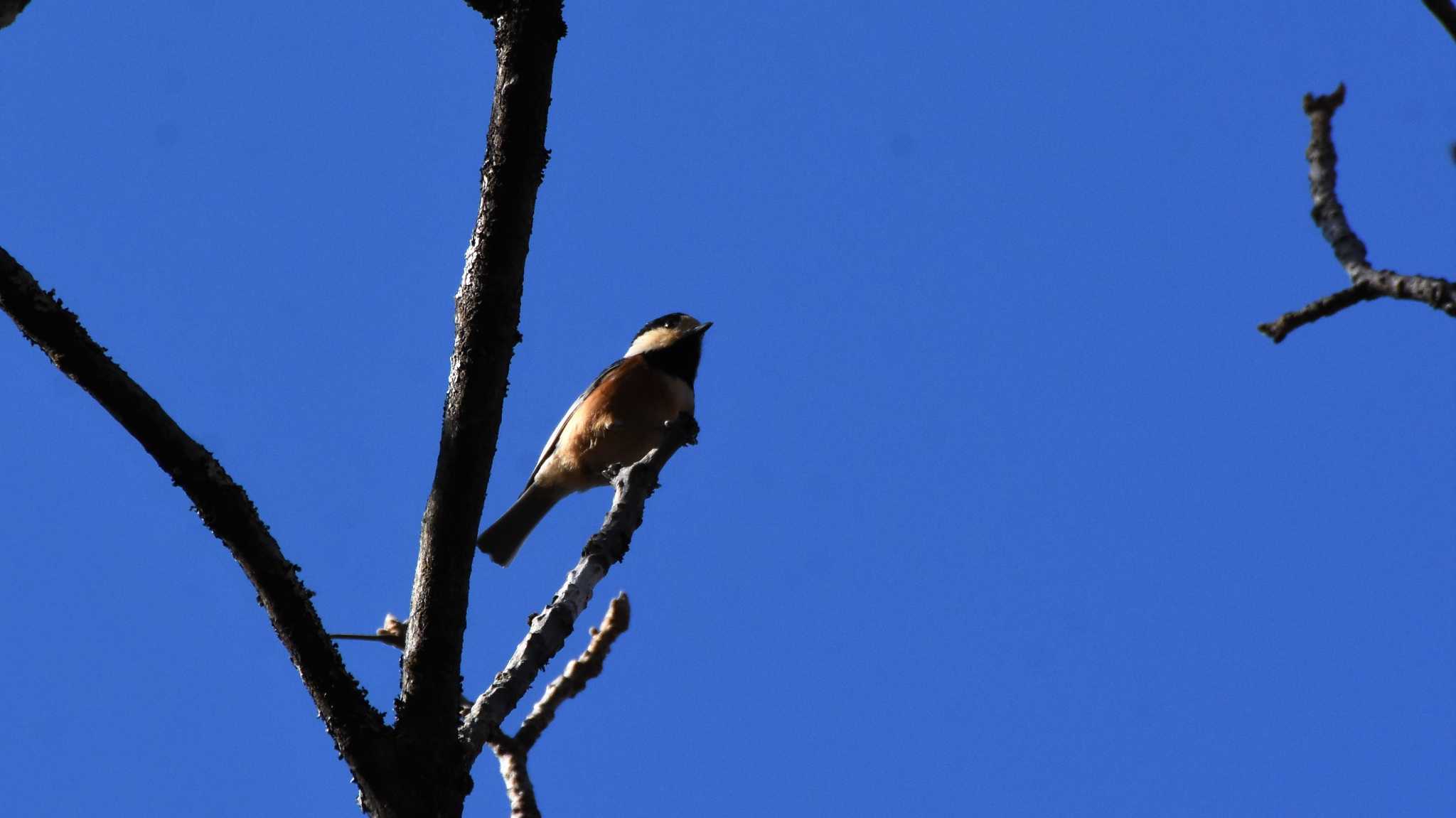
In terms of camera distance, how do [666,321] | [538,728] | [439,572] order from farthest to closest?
[666,321] < [538,728] < [439,572]

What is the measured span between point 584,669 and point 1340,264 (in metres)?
2.14

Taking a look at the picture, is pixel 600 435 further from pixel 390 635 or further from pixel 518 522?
pixel 390 635

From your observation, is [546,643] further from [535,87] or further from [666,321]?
[666,321]

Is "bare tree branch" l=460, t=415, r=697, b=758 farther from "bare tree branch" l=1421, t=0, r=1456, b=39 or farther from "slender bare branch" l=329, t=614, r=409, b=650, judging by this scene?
"bare tree branch" l=1421, t=0, r=1456, b=39

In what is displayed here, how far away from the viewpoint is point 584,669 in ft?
11.4

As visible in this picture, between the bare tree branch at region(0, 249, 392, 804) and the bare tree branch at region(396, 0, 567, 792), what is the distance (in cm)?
13

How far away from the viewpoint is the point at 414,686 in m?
2.42

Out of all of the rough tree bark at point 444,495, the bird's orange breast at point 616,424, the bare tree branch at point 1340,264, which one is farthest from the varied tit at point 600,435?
the bare tree branch at point 1340,264

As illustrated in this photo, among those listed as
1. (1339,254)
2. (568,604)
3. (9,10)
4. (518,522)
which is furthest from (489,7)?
(518,522)

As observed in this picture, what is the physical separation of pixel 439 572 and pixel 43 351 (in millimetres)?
761

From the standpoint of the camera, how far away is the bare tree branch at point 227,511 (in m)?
2.21

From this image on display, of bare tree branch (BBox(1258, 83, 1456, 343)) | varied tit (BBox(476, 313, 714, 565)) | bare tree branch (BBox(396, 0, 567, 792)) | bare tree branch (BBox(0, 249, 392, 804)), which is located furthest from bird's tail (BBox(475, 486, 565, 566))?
bare tree branch (BBox(1258, 83, 1456, 343))

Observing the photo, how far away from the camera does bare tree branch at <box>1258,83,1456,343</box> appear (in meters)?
1.79

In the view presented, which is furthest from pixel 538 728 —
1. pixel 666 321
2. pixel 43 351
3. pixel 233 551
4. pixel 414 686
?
pixel 666 321
